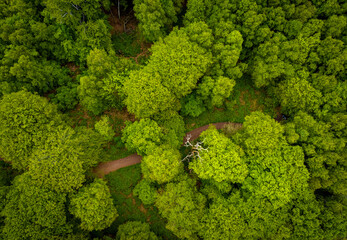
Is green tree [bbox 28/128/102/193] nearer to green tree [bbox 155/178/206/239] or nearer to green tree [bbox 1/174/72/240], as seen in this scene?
green tree [bbox 1/174/72/240]

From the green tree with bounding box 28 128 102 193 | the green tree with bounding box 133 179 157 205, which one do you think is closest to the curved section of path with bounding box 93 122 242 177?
the green tree with bounding box 133 179 157 205

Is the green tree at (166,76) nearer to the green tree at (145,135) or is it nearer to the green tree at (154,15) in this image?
the green tree at (145,135)

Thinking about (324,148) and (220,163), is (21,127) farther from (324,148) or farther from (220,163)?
(324,148)

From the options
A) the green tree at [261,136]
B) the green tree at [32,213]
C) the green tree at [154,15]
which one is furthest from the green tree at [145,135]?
the green tree at [154,15]

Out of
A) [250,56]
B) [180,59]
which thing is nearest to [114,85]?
[180,59]

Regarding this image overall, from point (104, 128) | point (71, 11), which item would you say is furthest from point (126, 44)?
point (104, 128)
